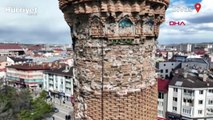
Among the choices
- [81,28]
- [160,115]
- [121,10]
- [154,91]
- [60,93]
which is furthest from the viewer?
[60,93]

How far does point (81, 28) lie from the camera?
15.8 feet

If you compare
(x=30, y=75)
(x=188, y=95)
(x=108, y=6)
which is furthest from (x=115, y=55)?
(x=30, y=75)

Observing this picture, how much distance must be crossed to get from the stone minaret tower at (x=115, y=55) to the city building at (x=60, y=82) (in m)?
44.3

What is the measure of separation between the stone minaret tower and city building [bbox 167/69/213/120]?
108ft

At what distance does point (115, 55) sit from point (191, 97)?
3405 centimetres

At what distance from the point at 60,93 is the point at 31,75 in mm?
12827

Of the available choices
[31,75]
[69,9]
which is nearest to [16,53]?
[31,75]

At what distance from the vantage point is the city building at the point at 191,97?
3625 centimetres

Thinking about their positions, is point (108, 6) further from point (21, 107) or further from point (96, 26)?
point (21, 107)

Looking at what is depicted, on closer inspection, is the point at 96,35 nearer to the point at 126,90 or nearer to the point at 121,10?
the point at 121,10

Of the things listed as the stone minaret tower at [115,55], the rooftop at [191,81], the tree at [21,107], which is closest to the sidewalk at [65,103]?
the tree at [21,107]

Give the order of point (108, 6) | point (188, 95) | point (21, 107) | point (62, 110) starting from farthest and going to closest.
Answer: point (62, 110)
point (21, 107)
point (188, 95)
point (108, 6)

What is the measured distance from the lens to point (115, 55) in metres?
4.61

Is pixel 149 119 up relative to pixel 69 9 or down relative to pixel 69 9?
down
